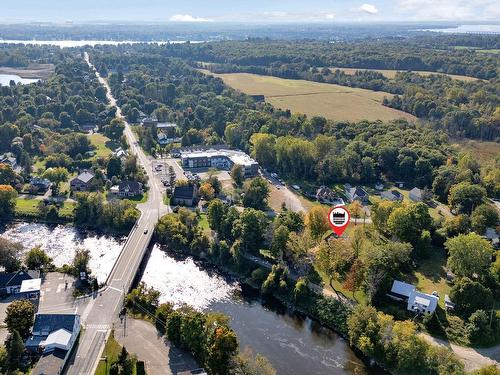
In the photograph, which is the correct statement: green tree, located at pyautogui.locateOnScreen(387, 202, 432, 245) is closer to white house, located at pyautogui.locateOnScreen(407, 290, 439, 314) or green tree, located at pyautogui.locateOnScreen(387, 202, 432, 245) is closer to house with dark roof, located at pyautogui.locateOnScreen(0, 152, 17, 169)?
white house, located at pyautogui.locateOnScreen(407, 290, 439, 314)

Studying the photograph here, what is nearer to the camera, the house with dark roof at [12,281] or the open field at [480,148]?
the house with dark roof at [12,281]

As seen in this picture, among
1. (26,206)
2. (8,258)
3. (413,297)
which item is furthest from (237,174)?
(413,297)

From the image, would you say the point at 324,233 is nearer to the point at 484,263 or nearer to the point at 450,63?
the point at 484,263

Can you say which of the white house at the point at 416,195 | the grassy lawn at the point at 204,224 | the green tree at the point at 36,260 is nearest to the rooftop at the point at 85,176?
the grassy lawn at the point at 204,224

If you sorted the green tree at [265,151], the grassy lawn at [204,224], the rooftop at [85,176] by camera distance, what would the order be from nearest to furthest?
the grassy lawn at [204,224] < the rooftop at [85,176] < the green tree at [265,151]

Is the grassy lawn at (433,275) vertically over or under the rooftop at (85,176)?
under

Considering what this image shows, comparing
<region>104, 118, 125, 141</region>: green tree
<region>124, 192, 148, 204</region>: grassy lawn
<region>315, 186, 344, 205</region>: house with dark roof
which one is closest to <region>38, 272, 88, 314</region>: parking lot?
<region>124, 192, 148, 204</region>: grassy lawn

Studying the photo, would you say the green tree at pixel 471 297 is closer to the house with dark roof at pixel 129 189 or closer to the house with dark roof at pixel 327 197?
the house with dark roof at pixel 327 197
